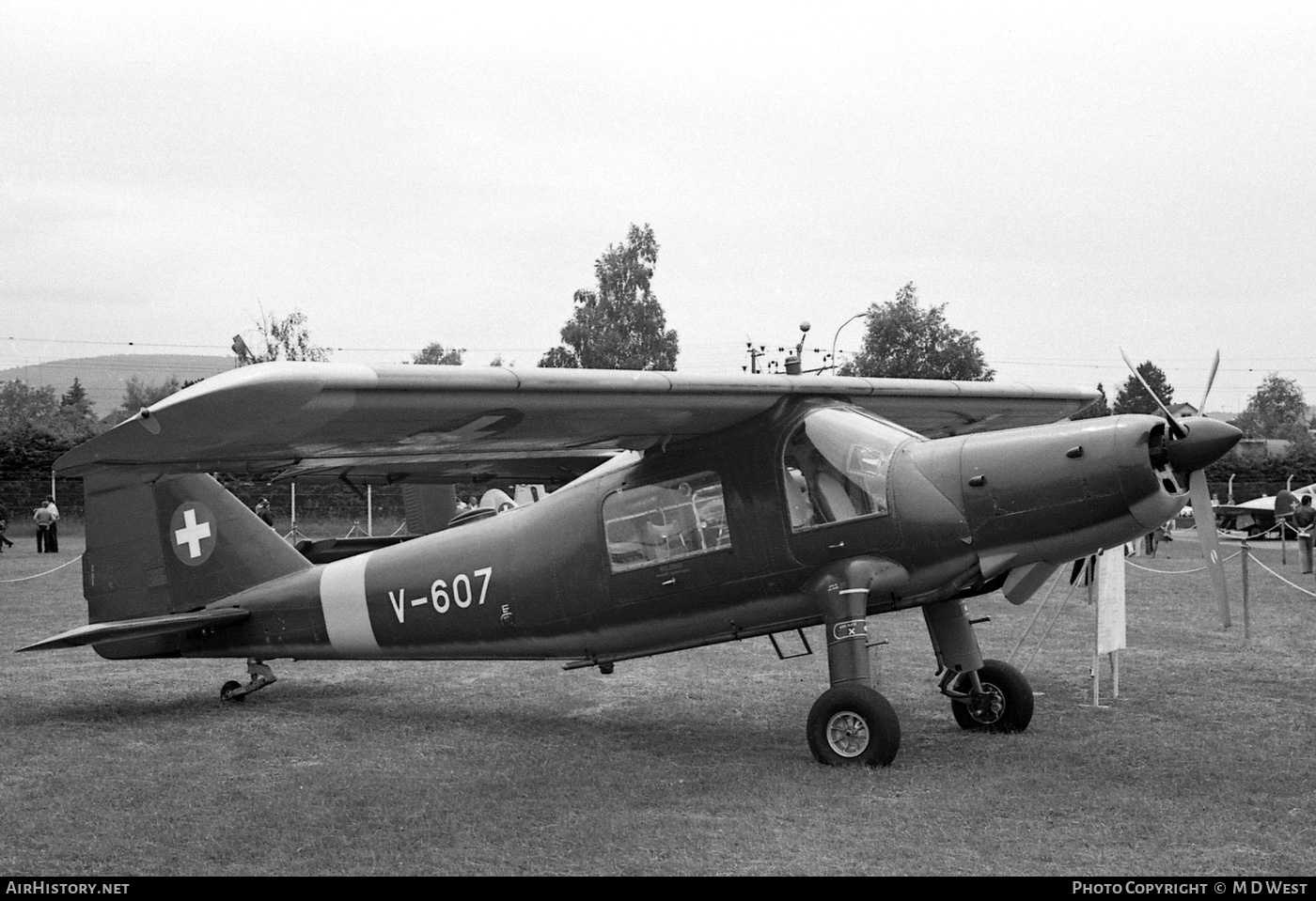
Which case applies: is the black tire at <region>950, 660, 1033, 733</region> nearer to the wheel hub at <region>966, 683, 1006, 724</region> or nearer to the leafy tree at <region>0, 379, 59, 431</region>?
the wheel hub at <region>966, 683, 1006, 724</region>

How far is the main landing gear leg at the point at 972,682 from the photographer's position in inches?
341

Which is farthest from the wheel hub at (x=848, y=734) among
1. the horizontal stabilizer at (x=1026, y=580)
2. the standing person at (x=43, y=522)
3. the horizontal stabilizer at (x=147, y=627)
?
the standing person at (x=43, y=522)

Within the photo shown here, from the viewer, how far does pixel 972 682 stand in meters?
8.70

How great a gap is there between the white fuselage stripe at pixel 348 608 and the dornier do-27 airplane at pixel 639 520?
0.07 ft

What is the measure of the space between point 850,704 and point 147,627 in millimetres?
5911

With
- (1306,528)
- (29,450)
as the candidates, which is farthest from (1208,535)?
(29,450)

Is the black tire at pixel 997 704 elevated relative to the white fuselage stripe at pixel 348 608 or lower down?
lower down

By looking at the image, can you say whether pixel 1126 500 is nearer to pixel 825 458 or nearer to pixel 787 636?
pixel 825 458

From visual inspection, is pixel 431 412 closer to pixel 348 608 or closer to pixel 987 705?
pixel 348 608

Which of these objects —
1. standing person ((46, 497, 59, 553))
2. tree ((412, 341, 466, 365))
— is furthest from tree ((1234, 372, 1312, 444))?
standing person ((46, 497, 59, 553))

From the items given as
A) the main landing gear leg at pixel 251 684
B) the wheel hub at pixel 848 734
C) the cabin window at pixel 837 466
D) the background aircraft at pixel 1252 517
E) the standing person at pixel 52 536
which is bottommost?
the background aircraft at pixel 1252 517

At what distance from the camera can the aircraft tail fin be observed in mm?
10547

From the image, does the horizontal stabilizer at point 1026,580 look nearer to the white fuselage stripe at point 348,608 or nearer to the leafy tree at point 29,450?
the white fuselage stripe at point 348,608

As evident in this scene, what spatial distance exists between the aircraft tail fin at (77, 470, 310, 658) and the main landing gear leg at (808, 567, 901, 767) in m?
5.08
